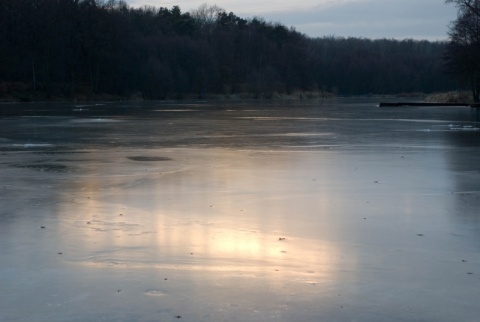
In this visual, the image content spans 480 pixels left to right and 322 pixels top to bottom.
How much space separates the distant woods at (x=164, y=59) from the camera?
89.8 m

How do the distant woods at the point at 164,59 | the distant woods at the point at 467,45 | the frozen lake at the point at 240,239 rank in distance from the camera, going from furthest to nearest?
the distant woods at the point at 164,59, the distant woods at the point at 467,45, the frozen lake at the point at 240,239

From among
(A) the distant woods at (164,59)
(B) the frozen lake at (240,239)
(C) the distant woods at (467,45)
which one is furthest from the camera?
(A) the distant woods at (164,59)

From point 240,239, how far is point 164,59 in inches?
4117

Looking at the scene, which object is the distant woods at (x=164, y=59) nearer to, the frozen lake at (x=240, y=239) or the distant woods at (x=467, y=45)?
the distant woods at (x=467, y=45)

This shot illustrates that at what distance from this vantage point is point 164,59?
364ft

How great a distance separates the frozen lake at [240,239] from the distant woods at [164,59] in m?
72.0

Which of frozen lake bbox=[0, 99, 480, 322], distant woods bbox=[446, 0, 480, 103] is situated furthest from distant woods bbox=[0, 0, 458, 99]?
frozen lake bbox=[0, 99, 480, 322]

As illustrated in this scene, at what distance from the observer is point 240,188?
1205 cm

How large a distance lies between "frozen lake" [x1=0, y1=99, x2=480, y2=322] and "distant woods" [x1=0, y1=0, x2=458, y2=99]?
7199cm

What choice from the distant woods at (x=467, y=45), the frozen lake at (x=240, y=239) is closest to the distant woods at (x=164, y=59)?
the distant woods at (x=467, y=45)

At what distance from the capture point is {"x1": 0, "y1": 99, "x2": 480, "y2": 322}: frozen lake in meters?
5.82

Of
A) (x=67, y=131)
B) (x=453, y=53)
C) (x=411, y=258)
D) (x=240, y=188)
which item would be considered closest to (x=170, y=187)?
(x=240, y=188)

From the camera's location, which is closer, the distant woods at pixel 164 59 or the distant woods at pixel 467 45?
the distant woods at pixel 467 45

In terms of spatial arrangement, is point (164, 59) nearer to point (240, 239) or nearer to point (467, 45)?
point (467, 45)
